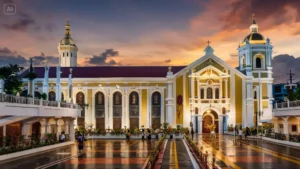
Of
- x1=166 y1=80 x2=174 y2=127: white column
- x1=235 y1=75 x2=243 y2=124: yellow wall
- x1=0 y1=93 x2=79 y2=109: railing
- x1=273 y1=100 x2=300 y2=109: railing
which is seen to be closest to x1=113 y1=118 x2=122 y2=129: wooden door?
x1=166 y1=80 x2=174 y2=127: white column

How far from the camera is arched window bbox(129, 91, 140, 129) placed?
79938 mm

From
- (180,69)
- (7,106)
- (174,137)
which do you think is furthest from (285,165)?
(180,69)

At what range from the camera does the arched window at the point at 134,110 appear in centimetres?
7994

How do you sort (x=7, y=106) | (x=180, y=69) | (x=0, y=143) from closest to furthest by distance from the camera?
(x=7, y=106) < (x=0, y=143) < (x=180, y=69)

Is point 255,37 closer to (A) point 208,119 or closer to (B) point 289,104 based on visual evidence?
(A) point 208,119

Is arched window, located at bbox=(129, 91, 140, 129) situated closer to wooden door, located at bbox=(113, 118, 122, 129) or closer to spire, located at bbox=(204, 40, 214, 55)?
wooden door, located at bbox=(113, 118, 122, 129)

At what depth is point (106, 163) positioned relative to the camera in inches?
1154

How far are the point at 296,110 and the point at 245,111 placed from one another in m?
30.3

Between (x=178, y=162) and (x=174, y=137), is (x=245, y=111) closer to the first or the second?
(x=174, y=137)

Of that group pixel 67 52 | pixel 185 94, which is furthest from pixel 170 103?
pixel 67 52

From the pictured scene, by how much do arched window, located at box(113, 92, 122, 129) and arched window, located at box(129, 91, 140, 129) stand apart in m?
1.65

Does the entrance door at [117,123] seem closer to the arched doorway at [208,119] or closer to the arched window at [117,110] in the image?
the arched window at [117,110]

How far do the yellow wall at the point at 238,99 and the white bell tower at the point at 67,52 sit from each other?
36.4m

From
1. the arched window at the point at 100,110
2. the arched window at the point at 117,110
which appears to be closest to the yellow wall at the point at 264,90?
the arched window at the point at 117,110
